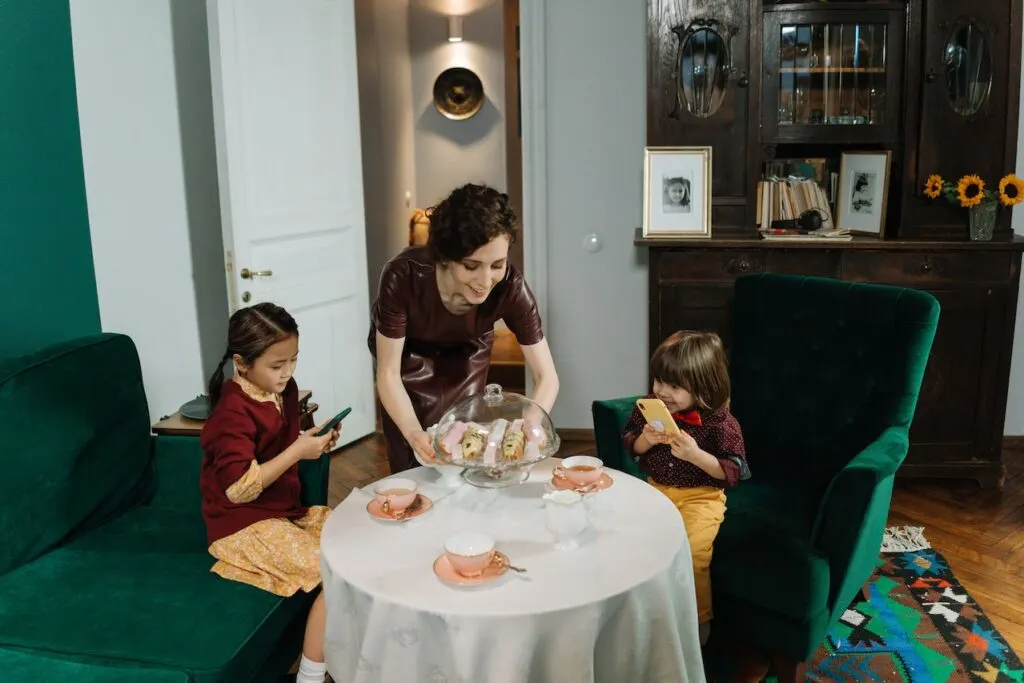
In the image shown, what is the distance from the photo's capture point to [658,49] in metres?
3.45

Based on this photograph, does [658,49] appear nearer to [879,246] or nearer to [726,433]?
[879,246]

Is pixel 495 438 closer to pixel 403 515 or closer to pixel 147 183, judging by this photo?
pixel 403 515

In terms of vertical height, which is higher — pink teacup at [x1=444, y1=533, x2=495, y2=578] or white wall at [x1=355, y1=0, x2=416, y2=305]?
white wall at [x1=355, y1=0, x2=416, y2=305]

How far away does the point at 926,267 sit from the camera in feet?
11.1

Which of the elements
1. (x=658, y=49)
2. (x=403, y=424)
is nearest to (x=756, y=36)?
(x=658, y=49)

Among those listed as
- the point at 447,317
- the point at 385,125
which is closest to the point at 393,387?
the point at 447,317

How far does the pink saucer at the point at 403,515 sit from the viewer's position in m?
1.89

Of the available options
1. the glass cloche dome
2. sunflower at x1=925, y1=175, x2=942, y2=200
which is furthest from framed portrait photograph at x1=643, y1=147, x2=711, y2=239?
the glass cloche dome

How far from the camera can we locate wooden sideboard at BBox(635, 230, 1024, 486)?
337cm

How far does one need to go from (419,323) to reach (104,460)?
83 cm

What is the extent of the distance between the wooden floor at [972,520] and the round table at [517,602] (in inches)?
49.2

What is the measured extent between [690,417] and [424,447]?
643mm

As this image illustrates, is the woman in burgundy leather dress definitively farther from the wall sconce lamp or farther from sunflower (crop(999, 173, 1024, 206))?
the wall sconce lamp

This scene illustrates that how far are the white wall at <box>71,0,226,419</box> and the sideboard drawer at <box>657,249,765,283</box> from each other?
166 cm
